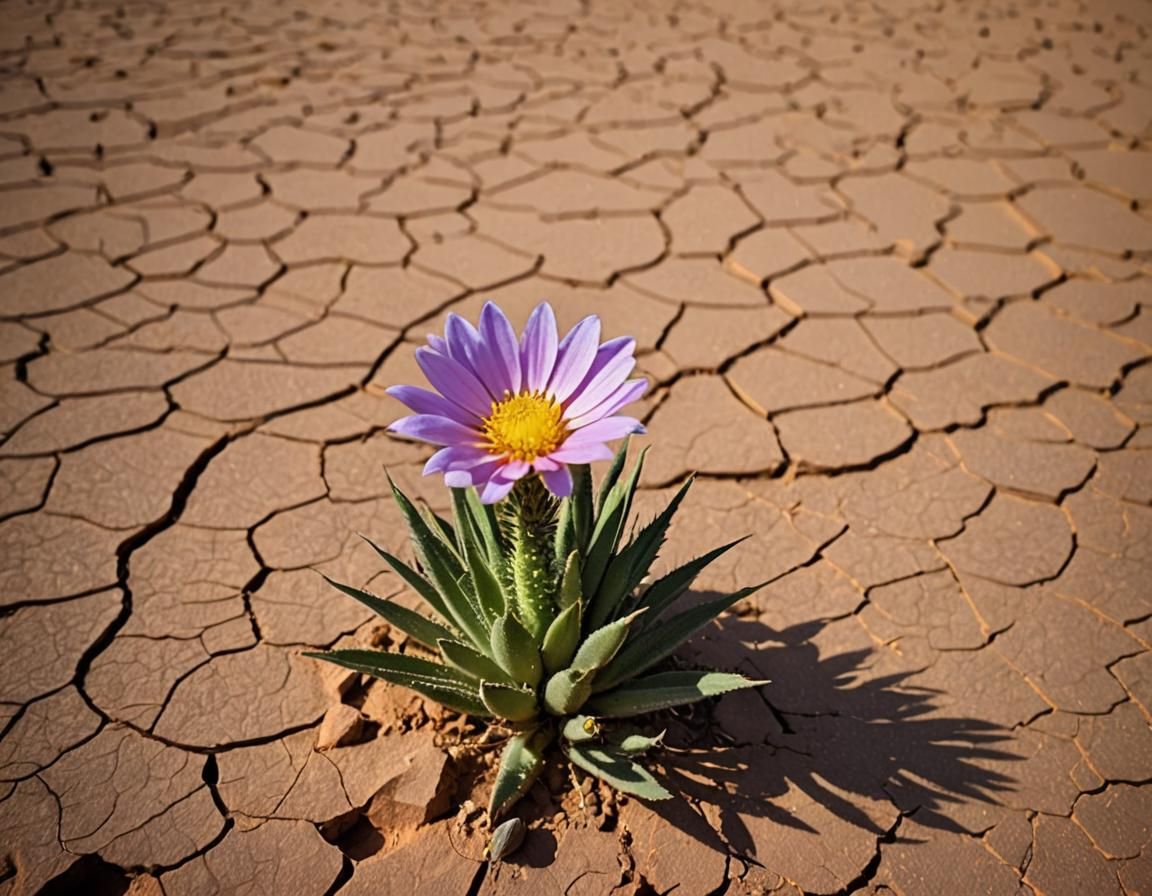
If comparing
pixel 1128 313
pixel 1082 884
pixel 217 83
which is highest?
pixel 217 83

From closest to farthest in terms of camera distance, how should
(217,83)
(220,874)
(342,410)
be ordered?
(220,874), (342,410), (217,83)

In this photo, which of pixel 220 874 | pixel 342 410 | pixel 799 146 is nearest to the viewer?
pixel 220 874

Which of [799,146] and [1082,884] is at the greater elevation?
[799,146]

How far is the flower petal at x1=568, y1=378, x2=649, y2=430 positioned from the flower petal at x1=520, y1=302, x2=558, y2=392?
0.13 m

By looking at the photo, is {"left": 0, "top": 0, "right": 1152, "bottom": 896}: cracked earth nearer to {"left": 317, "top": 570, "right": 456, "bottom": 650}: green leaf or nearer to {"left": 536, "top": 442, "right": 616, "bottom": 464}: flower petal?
{"left": 317, "top": 570, "right": 456, "bottom": 650}: green leaf

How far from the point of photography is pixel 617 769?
155 centimetres

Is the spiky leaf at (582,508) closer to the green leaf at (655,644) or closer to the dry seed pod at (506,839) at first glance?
the green leaf at (655,644)

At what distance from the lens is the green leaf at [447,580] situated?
5.39ft

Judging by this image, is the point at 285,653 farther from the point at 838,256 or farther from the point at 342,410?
the point at 838,256

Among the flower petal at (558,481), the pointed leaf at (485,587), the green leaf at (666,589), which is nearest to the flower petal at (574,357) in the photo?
the flower petal at (558,481)

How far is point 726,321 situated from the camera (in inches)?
119

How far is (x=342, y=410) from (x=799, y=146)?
259cm

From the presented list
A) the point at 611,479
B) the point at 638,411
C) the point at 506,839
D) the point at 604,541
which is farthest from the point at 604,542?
the point at 638,411

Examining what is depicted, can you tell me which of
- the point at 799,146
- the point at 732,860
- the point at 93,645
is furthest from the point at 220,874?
the point at 799,146
